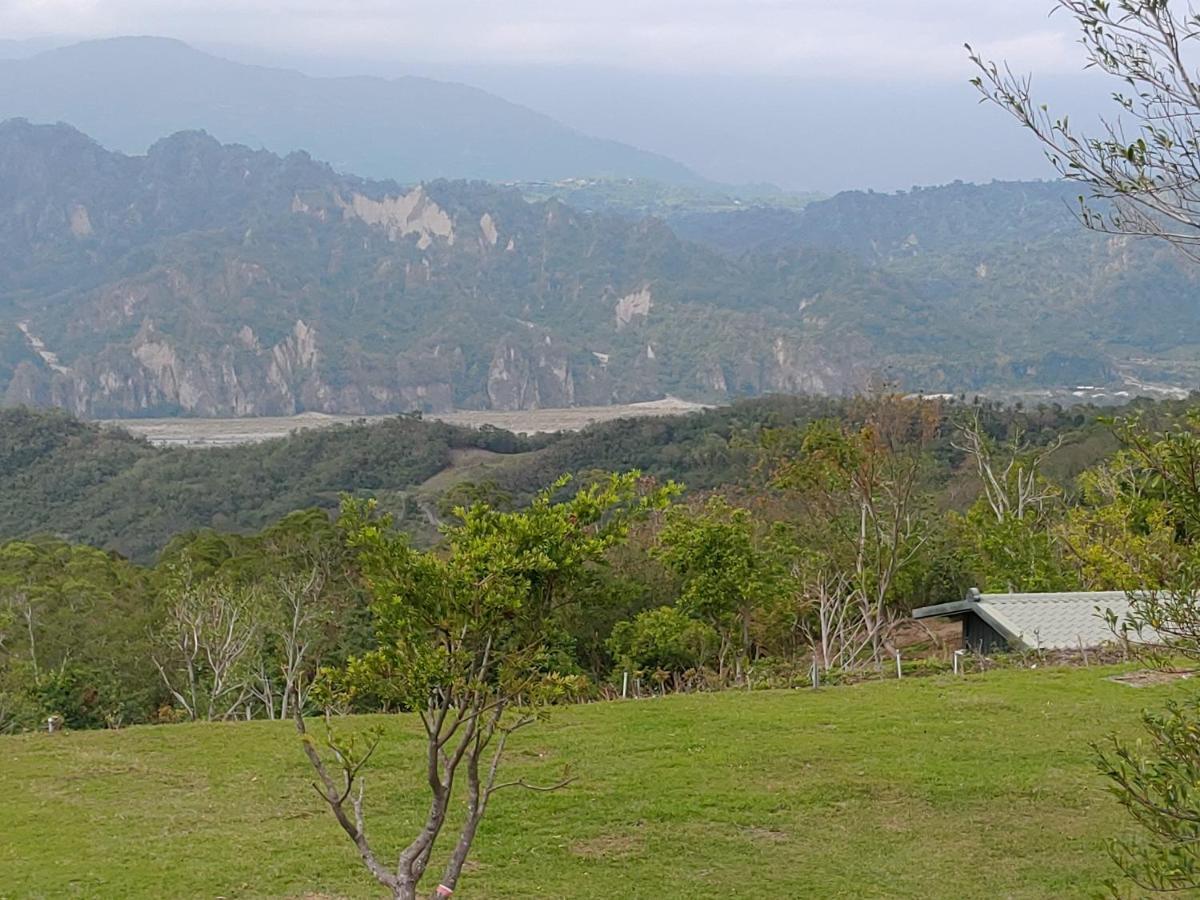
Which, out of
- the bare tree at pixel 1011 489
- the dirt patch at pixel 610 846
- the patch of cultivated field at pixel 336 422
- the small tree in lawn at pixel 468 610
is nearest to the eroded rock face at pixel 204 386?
the patch of cultivated field at pixel 336 422

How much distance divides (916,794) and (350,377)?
190396 millimetres

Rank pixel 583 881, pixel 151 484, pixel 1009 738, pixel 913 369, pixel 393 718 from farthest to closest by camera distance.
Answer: pixel 913 369
pixel 151 484
pixel 393 718
pixel 1009 738
pixel 583 881

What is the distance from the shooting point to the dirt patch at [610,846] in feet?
36.3

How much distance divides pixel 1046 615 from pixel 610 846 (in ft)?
39.8

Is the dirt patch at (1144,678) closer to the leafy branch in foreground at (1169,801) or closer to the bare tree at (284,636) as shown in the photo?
Result: the leafy branch in foreground at (1169,801)

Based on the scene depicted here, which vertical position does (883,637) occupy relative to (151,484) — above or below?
above

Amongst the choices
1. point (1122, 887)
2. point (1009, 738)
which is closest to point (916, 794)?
point (1009, 738)

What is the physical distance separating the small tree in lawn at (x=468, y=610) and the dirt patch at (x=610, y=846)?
3.50 meters

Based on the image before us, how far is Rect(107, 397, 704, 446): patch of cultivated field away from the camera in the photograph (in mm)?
157000

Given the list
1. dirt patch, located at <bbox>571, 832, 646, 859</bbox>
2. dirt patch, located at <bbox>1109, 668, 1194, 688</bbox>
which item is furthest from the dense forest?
dirt patch, located at <bbox>571, 832, 646, 859</bbox>

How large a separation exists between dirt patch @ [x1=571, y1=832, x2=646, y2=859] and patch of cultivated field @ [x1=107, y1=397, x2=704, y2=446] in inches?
5420

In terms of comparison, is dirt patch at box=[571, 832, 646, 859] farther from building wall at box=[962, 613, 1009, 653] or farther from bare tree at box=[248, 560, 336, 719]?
bare tree at box=[248, 560, 336, 719]

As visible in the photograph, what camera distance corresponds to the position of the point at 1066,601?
21.8m

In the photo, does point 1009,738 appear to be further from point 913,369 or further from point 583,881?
point 913,369
